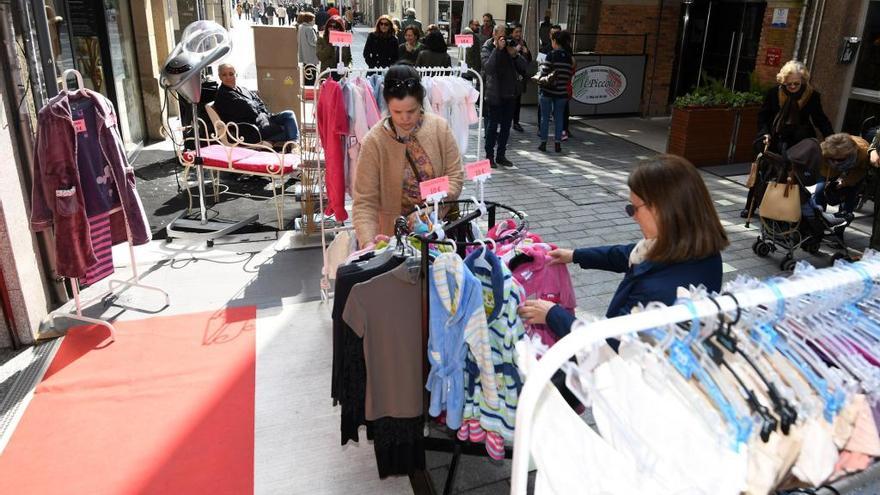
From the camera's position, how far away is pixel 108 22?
7.61 m

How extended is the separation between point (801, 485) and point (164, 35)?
9.97 m

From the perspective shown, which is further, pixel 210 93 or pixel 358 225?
pixel 210 93

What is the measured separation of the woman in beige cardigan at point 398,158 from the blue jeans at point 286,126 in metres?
4.27

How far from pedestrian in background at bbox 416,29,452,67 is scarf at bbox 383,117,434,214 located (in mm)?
5333

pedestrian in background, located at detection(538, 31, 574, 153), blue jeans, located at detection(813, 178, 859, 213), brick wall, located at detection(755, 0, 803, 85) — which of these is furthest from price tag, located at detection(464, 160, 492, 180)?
brick wall, located at detection(755, 0, 803, 85)

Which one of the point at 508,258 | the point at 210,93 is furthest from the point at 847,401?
the point at 210,93

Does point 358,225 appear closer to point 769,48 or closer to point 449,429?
point 449,429

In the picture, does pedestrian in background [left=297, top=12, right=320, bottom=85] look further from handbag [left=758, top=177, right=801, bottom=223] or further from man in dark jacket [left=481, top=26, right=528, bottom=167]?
handbag [left=758, top=177, right=801, bottom=223]

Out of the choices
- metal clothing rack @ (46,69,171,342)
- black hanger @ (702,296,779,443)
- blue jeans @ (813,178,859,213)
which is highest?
black hanger @ (702,296,779,443)

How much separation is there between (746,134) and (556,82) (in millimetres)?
2685

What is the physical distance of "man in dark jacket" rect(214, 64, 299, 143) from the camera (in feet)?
22.3

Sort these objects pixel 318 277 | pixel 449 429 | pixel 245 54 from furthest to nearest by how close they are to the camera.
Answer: pixel 245 54 → pixel 318 277 → pixel 449 429

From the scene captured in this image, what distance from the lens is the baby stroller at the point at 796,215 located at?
15.8 ft

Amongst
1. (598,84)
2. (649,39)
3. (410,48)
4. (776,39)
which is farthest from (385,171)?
(649,39)
